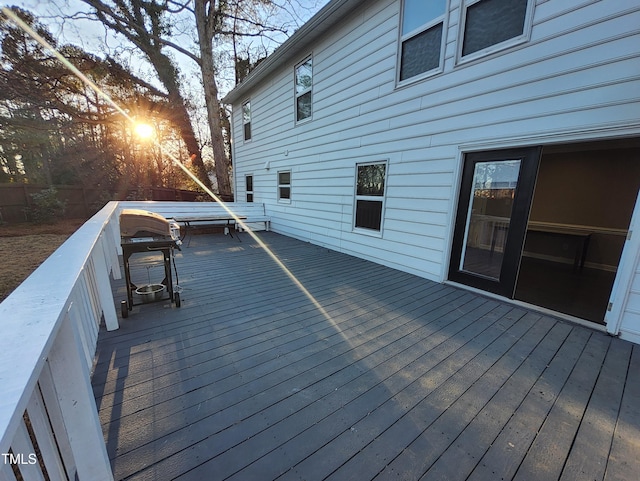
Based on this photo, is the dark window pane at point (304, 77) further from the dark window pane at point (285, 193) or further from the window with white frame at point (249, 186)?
the window with white frame at point (249, 186)

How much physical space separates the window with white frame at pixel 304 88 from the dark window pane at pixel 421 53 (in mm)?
2569

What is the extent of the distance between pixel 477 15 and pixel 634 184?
4084mm

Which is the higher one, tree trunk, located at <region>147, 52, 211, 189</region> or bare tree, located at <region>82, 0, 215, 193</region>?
bare tree, located at <region>82, 0, 215, 193</region>

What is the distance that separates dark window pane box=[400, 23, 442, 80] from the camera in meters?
3.66

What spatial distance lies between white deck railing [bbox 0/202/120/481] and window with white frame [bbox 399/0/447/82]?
4.57 m

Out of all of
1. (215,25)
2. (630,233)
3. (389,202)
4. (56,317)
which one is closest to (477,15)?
(389,202)

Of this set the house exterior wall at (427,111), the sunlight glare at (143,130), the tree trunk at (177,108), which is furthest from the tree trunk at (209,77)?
the sunlight glare at (143,130)

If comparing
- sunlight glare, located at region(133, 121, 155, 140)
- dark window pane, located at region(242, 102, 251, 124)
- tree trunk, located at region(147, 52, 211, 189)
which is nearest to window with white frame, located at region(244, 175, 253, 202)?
dark window pane, located at region(242, 102, 251, 124)

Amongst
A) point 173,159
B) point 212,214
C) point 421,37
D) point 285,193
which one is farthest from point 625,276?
point 173,159

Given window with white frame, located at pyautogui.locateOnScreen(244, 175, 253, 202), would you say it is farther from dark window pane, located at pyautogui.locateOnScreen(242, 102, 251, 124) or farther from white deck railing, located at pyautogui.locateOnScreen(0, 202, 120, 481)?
white deck railing, located at pyautogui.locateOnScreen(0, 202, 120, 481)

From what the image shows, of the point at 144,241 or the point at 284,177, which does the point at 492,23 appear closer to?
the point at 144,241

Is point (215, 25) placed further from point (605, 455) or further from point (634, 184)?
point (605, 455)

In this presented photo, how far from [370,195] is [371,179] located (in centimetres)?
30

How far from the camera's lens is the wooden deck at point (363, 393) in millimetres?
1334
